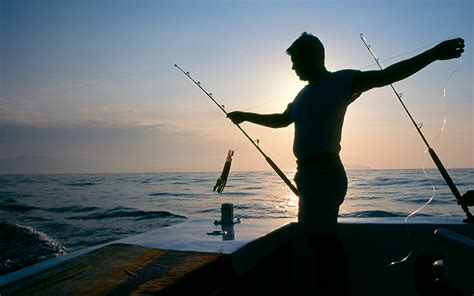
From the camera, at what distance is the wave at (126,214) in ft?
46.1

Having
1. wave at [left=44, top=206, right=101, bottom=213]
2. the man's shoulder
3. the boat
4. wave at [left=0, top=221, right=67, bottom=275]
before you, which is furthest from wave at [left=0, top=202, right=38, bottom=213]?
the man's shoulder

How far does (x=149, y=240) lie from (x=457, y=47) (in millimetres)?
1999

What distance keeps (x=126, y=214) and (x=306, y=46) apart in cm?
1398

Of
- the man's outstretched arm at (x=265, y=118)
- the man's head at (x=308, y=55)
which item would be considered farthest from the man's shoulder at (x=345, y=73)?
the man's outstretched arm at (x=265, y=118)

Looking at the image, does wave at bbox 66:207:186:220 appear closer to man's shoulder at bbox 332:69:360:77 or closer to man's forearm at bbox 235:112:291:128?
man's forearm at bbox 235:112:291:128

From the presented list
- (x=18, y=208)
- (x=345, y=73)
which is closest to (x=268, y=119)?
(x=345, y=73)

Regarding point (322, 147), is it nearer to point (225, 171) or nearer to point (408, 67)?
point (408, 67)

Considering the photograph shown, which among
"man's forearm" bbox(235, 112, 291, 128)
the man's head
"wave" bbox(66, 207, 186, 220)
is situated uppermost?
the man's head

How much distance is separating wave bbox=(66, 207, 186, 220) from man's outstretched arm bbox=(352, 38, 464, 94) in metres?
12.8

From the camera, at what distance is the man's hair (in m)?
1.99

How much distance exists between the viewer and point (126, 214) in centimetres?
1477

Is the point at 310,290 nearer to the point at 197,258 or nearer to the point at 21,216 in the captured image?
the point at 197,258

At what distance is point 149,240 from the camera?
2408 mm

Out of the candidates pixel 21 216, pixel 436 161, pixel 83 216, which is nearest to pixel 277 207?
pixel 83 216
